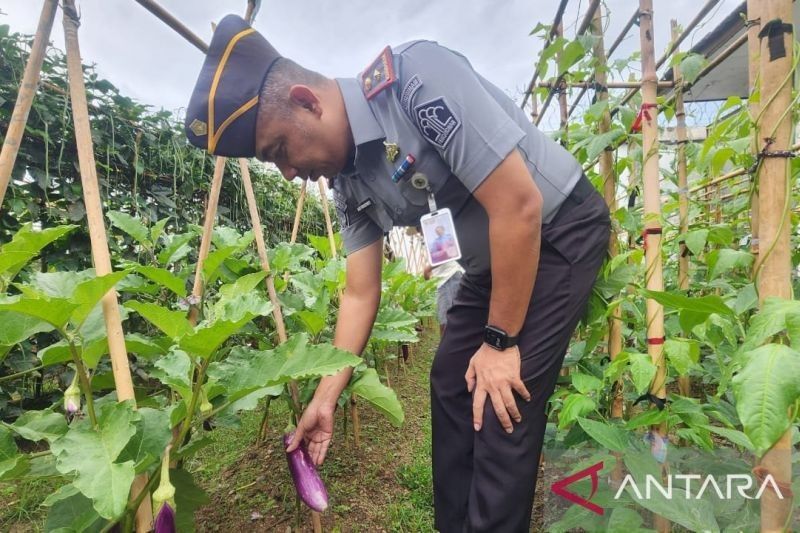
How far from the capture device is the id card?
1.00 m

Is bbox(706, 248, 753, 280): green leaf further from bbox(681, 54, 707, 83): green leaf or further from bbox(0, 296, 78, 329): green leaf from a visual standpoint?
bbox(0, 296, 78, 329): green leaf

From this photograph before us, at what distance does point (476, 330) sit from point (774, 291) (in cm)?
68

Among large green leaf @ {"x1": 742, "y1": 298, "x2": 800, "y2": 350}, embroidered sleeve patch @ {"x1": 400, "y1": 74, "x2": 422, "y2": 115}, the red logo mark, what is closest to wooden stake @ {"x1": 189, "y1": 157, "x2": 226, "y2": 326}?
embroidered sleeve patch @ {"x1": 400, "y1": 74, "x2": 422, "y2": 115}

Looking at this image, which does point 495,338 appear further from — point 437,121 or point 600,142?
point 600,142

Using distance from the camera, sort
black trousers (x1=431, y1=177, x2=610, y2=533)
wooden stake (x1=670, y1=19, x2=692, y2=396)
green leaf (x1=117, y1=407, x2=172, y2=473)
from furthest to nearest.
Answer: wooden stake (x1=670, y1=19, x2=692, y2=396) → black trousers (x1=431, y1=177, x2=610, y2=533) → green leaf (x1=117, y1=407, x2=172, y2=473)

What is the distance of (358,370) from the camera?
A: 1.33 metres

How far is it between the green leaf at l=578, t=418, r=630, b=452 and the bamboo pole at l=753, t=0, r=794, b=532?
258 millimetres

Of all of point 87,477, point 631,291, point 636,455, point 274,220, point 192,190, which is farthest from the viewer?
point 274,220

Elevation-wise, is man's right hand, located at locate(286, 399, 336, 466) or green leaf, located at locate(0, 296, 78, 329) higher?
green leaf, located at locate(0, 296, 78, 329)

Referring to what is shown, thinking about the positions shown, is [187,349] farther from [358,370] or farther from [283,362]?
[358,370]

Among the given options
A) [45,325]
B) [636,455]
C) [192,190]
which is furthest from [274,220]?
[636,455]

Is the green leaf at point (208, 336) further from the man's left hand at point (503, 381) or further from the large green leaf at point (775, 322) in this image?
the large green leaf at point (775, 322)

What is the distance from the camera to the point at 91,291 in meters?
0.75

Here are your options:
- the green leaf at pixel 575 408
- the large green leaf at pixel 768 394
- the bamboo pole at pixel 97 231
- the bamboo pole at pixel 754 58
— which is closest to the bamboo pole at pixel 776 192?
the bamboo pole at pixel 754 58
